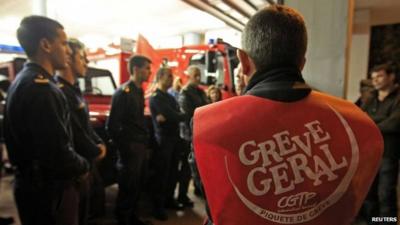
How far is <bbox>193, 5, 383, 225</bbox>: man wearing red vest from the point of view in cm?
84

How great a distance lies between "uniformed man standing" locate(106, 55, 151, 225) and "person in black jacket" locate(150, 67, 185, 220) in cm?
39

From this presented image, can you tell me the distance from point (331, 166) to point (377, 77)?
2.92 m

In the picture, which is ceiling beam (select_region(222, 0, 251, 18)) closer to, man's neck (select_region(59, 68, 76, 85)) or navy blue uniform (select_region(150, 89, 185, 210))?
navy blue uniform (select_region(150, 89, 185, 210))

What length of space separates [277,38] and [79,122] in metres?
1.69

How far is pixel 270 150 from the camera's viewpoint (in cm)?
84

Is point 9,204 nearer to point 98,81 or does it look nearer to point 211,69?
point 98,81

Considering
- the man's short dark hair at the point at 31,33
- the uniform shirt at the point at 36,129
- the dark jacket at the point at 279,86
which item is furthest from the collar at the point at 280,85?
the man's short dark hair at the point at 31,33

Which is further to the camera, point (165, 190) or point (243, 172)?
point (165, 190)

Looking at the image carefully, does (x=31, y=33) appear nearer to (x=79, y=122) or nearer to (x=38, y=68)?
(x=38, y=68)

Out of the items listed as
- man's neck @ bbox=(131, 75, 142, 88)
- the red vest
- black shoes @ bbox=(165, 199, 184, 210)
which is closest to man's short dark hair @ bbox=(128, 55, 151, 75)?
man's neck @ bbox=(131, 75, 142, 88)

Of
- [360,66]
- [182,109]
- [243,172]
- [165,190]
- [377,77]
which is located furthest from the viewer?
[360,66]

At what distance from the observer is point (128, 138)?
3059 mm

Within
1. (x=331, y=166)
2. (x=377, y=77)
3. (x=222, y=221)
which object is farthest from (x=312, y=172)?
(x=377, y=77)

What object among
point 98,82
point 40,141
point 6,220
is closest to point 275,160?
point 40,141
